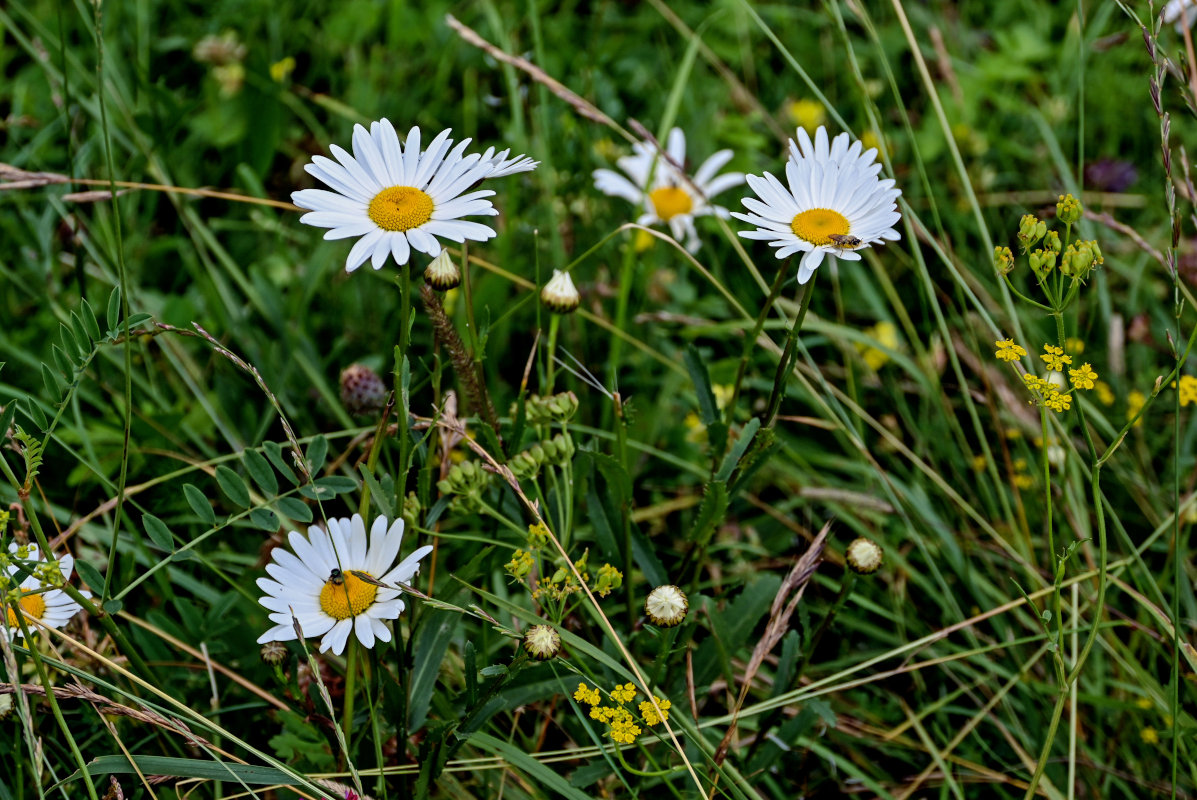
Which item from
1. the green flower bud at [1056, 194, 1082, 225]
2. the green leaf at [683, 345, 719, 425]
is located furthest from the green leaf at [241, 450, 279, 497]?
the green flower bud at [1056, 194, 1082, 225]

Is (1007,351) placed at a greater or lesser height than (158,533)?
greater

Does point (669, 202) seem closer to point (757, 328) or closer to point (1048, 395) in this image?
point (757, 328)

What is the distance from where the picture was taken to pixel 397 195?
1.22 meters

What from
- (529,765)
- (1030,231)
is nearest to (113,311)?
(529,765)

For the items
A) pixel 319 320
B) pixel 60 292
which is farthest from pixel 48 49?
pixel 319 320

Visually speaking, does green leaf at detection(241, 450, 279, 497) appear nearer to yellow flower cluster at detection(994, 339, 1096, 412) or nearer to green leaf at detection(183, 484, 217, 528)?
green leaf at detection(183, 484, 217, 528)

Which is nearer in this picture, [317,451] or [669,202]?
[317,451]

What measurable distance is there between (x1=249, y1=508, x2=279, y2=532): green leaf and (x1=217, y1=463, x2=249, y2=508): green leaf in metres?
0.03

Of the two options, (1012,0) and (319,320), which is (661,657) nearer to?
(319,320)

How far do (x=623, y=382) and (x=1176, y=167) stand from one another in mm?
1559

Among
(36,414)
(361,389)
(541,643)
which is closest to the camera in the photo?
(541,643)

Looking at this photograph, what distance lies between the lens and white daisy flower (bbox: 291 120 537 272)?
1.14 m

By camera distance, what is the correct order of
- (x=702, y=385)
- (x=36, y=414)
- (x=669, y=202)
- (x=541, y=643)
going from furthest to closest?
(x=669, y=202) < (x=702, y=385) < (x=36, y=414) < (x=541, y=643)

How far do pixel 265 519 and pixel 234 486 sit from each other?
83 millimetres
